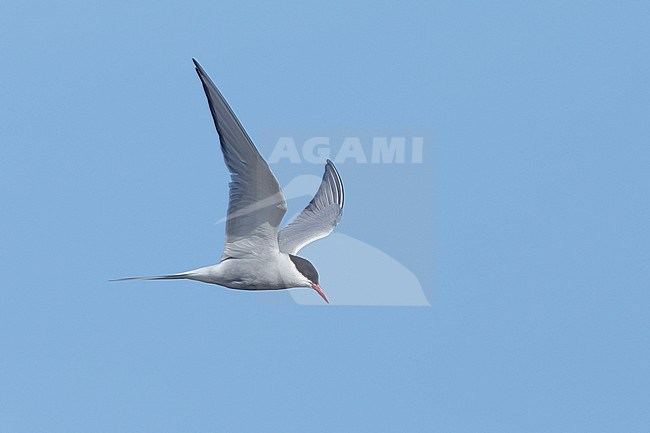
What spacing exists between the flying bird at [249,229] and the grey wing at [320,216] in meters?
0.13

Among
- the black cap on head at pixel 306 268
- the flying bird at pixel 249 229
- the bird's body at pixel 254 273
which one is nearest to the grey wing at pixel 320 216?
the flying bird at pixel 249 229

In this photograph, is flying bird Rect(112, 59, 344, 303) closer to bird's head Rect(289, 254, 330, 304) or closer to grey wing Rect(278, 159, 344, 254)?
bird's head Rect(289, 254, 330, 304)

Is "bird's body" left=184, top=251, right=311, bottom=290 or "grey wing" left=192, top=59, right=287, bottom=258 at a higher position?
"grey wing" left=192, top=59, right=287, bottom=258

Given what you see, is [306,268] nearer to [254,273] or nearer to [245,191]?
[254,273]

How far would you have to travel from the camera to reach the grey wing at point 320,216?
10.8 m

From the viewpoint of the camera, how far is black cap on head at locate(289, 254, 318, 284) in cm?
977

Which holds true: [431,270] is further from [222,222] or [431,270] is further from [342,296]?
[222,222]

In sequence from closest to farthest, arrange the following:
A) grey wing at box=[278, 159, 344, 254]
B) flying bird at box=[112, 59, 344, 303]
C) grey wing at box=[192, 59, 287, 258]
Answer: grey wing at box=[192, 59, 287, 258] < flying bird at box=[112, 59, 344, 303] < grey wing at box=[278, 159, 344, 254]

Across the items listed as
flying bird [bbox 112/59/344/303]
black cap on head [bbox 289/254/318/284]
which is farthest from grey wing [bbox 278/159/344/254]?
black cap on head [bbox 289/254/318/284]

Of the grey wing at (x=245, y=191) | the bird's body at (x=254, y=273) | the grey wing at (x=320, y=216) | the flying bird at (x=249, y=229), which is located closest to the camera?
the grey wing at (x=245, y=191)

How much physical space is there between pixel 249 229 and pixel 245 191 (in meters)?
0.44

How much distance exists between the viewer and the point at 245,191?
931 cm

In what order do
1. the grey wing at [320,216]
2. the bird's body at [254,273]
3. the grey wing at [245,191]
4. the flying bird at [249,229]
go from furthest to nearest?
the grey wing at [320,216] < the bird's body at [254,273] < the flying bird at [249,229] < the grey wing at [245,191]

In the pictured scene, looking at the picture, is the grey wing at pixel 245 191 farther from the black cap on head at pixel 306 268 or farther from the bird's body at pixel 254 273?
the black cap on head at pixel 306 268
